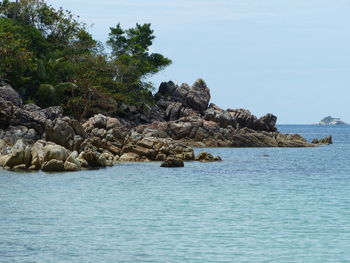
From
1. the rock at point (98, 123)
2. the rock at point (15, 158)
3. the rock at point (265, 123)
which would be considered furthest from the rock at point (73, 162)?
the rock at point (265, 123)

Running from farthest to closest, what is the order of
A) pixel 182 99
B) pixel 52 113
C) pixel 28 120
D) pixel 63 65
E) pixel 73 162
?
pixel 182 99 < pixel 63 65 < pixel 52 113 < pixel 28 120 < pixel 73 162

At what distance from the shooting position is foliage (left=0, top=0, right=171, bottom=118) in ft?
235

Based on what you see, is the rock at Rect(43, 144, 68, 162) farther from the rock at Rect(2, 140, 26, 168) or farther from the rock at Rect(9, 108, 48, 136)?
the rock at Rect(9, 108, 48, 136)

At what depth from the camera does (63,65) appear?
266 feet

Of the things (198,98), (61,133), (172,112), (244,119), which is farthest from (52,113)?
(198,98)

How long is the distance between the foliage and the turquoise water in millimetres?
31234

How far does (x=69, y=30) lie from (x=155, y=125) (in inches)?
864

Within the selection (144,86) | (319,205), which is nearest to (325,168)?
(319,205)

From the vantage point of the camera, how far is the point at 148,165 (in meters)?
50.4

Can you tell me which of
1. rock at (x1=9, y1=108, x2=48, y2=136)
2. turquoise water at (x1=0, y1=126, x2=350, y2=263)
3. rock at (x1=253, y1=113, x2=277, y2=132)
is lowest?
turquoise water at (x1=0, y1=126, x2=350, y2=263)

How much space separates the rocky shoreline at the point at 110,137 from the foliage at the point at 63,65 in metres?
3.88

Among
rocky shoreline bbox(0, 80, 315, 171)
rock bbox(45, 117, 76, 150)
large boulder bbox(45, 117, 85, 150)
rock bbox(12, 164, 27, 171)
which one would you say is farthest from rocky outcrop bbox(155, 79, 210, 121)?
rock bbox(12, 164, 27, 171)

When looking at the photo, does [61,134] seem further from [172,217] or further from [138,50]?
[138,50]

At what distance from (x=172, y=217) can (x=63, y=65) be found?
58765 millimetres
